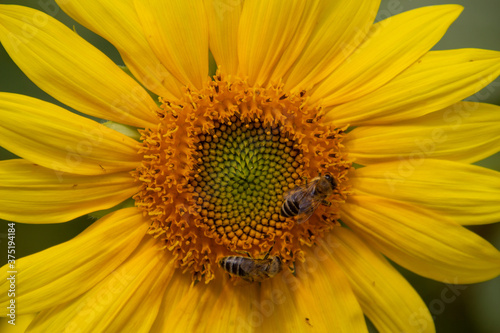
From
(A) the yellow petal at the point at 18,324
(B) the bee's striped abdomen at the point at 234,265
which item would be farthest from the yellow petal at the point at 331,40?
(A) the yellow petal at the point at 18,324

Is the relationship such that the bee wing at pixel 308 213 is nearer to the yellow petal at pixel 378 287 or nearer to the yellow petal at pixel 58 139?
the yellow petal at pixel 378 287

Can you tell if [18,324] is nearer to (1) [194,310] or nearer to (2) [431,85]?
(1) [194,310]

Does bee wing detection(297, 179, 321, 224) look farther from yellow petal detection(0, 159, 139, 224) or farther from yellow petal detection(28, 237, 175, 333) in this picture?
yellow petal detection(0, 159, 139, 224)

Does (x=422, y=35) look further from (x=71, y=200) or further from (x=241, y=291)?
(x=71, y=200)

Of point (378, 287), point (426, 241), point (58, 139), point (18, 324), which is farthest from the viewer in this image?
point (18, 324)

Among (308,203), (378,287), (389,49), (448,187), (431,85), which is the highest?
(389,49)

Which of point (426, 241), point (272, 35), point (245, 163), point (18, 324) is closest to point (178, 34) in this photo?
point (272, 35)

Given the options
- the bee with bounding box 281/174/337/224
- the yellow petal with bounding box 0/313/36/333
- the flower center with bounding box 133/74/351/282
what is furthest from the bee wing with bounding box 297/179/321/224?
the yellow petal with bounding box 0/313/36/333
